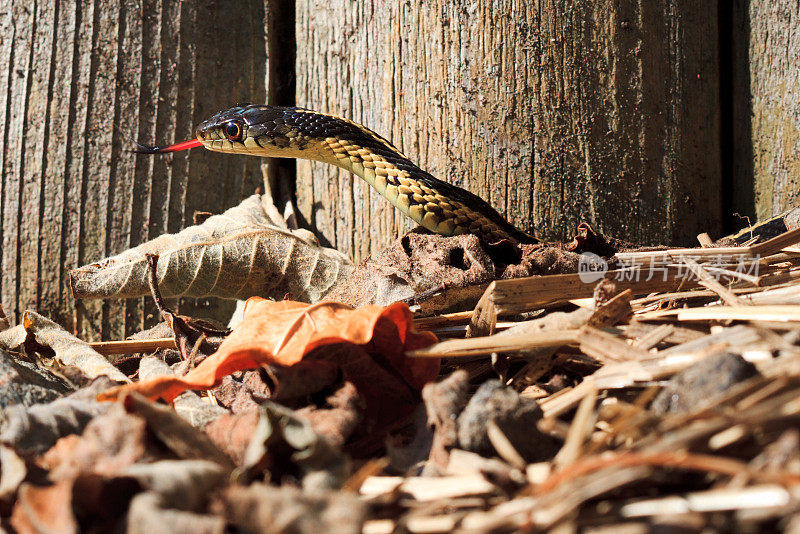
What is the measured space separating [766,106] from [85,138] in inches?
101

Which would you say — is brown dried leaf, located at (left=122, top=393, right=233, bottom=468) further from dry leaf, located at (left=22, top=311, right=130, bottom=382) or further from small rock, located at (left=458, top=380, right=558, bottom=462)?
dry leaf, located at (left=22, top=311, right=130, bottom=382)

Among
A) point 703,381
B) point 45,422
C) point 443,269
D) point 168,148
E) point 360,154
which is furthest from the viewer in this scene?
point 168,148

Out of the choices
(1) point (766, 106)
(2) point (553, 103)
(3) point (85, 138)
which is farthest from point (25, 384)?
(1) point (766, 106)

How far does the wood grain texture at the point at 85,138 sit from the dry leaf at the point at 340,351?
4.50ft

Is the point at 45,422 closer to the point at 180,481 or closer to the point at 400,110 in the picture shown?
the point at 180,481

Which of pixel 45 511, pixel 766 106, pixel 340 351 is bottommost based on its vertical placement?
pixel 45 511

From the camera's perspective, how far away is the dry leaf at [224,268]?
216cm

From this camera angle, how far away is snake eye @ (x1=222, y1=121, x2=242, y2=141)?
8.29ft

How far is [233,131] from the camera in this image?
253 centimetres

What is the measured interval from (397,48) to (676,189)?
3.62ft

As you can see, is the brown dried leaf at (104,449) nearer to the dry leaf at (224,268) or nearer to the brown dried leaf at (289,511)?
the brown dried leaf at (289,511)

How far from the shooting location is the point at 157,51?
2.62 meters

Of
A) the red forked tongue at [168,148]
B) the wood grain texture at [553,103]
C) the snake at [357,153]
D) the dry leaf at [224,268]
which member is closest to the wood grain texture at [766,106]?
the wood grain texture at [553,103]

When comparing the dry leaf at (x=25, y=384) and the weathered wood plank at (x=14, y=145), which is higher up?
the weathered wood plank at (x=14, y=145)
